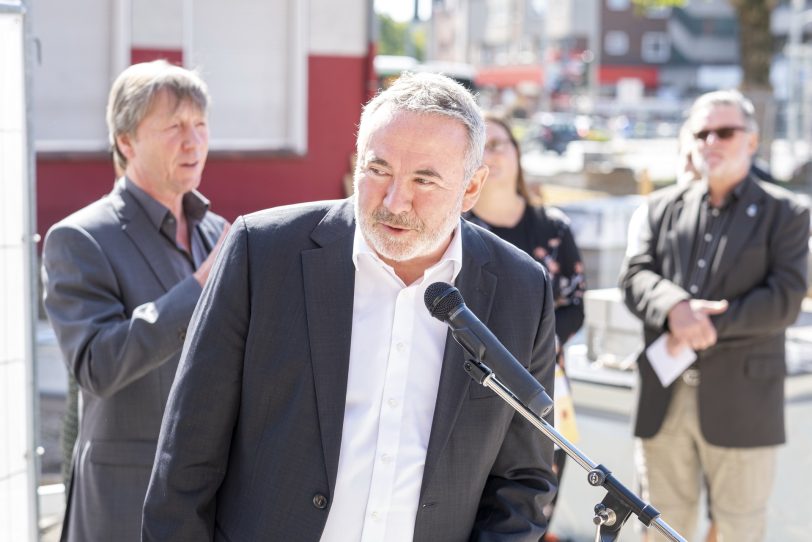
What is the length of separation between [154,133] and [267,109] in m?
7.06

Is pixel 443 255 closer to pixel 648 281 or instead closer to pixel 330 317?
pixel 330 317

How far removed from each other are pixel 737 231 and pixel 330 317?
2.96 m

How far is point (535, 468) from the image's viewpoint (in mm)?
2607

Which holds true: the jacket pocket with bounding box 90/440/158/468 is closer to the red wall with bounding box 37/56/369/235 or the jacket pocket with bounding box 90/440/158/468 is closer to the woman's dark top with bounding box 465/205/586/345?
the woman's dark top with bounding box 465/205/586/345

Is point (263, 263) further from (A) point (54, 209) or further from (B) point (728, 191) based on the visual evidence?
(A) point (54, 209)


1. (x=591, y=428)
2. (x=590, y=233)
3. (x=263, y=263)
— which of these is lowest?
(x=591, y=428)

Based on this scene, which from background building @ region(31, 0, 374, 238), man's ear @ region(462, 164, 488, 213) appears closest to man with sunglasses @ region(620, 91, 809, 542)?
man's ear @ region(462, 164, 488, 213)

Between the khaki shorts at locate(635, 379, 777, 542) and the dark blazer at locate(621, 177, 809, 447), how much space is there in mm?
60

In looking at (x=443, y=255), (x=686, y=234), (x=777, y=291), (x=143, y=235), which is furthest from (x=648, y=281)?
(x=443, y=255)

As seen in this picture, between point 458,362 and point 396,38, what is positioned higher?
point 396,38

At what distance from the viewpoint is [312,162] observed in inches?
425

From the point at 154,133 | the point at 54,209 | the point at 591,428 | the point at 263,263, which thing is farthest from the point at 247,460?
the point at 54,209

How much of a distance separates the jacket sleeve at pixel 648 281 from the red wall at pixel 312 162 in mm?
5664

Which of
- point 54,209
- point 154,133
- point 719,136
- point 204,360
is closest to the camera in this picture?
point 204,360
